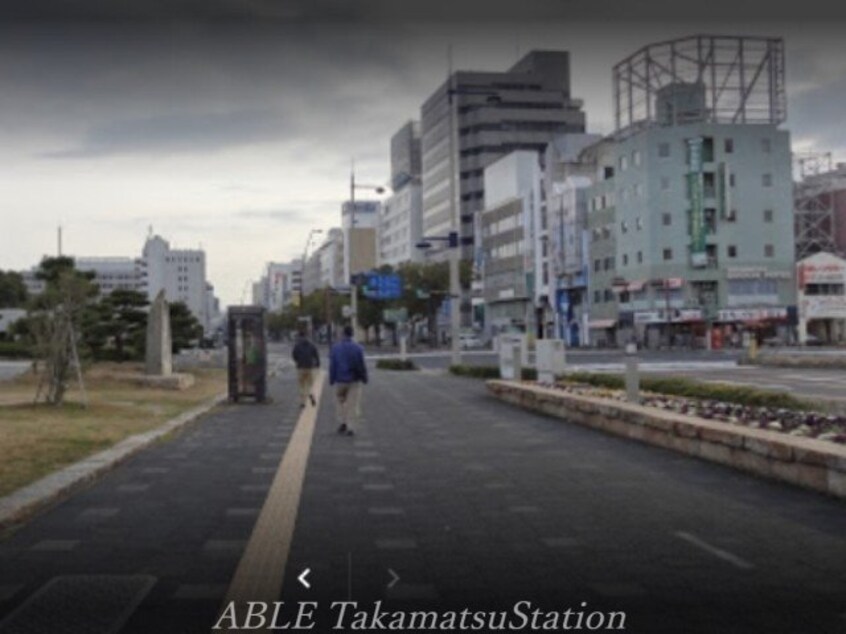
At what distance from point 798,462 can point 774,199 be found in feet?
227

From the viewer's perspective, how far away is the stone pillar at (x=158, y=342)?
28672 millimetres

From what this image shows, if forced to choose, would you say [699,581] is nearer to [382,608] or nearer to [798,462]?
[382,608]

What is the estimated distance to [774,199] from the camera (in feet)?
243

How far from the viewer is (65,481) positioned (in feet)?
31.2

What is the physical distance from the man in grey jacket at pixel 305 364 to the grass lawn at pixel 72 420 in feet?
7.83

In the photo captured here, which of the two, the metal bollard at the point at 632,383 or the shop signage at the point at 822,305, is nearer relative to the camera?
the metal bollard at the point at 632,383

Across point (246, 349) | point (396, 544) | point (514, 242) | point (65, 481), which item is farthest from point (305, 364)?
point (514, 242)

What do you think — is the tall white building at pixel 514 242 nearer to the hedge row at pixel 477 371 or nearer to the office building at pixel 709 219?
the office building at pixel 709 219

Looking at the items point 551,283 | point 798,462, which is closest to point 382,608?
point 798,462

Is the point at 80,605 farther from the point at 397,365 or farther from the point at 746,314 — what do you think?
the point at 746,314

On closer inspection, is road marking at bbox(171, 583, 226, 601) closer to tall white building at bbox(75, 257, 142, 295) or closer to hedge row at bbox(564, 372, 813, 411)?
hedge row at bbox(564, 372, 813, 411)

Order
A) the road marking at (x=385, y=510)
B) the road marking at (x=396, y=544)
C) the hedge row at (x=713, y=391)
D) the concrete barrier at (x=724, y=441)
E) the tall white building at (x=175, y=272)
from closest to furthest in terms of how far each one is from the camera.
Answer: the road marking at (x=396, y=544) → the road marking at (x=385, y=510) → the concrete barrier at (x=724, y=441) → the hedge row at (x=713, y=391) → the tall white building at (x=175, y=272)

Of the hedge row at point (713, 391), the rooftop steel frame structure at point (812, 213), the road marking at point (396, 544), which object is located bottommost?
the road marking at point (396, 544)

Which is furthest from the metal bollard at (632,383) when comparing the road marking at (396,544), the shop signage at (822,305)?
the shop signage at (822,305)
